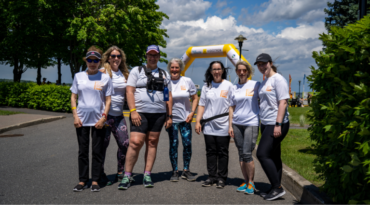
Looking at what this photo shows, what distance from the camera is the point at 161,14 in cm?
3250

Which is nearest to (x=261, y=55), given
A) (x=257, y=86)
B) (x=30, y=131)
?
(x=257, y=86)

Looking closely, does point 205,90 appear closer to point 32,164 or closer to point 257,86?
point 257,86

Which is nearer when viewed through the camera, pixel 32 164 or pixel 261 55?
pixel 261 55

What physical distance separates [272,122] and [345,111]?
46.6 inches

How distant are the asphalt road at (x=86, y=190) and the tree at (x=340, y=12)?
25.4 meters

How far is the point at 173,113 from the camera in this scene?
5012mm

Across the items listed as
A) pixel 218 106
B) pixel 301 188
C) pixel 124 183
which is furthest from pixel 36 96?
pixel 301 188

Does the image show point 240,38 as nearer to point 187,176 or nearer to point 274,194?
point 187,176

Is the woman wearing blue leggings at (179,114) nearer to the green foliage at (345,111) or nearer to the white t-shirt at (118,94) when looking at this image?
the white t-shirt at (118,94)

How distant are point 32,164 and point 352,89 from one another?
5.67 metres

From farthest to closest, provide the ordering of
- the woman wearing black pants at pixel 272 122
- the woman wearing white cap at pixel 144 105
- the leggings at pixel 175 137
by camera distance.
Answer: the leggings at pixel 175 137 < the woman wearing white cap at pixel 144 105 < the woman wearing black pants at pixel 272 122

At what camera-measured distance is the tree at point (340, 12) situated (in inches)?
1076

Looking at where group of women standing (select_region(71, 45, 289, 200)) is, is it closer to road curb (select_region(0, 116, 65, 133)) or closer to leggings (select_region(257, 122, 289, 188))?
leggings (select_region(257, 122, 289, 188))

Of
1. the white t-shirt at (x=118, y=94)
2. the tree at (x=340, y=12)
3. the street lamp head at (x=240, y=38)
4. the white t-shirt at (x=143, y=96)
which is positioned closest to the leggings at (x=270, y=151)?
the white t-shirt at (x=143, y=96)
